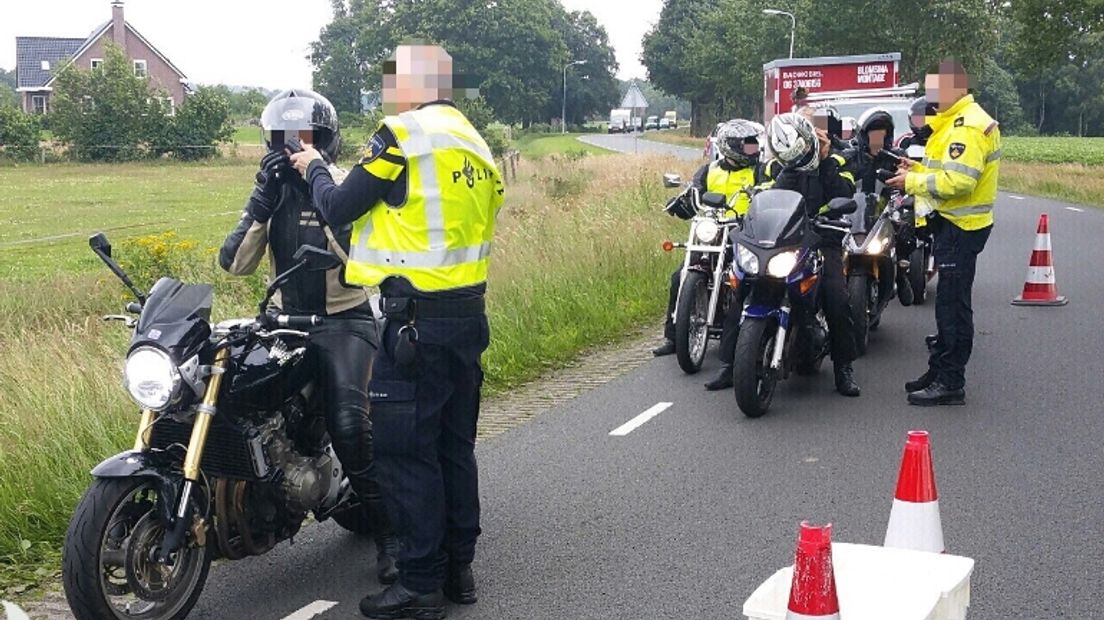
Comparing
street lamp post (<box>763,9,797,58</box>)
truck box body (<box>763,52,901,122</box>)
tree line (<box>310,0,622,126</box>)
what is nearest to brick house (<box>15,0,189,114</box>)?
street lamp post (<box>763,9,797,58</box>)

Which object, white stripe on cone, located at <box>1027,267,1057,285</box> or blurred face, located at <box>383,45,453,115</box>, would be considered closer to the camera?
blurred face, located at <box>383,45,453,115</box>

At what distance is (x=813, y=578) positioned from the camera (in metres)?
3.34

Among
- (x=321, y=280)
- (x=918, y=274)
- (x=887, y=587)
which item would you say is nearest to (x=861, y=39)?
(x=918, y=274)

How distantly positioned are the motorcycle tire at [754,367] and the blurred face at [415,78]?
141 inches

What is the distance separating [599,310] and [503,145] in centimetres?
2308

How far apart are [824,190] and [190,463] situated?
5.65 meters

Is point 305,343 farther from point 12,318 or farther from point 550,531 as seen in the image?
point 12,318

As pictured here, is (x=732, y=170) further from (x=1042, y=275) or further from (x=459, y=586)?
(x=459, y=586)

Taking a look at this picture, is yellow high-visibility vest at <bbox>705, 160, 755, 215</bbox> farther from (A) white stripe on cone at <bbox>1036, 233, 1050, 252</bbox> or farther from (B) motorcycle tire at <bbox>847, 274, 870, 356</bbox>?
(A) white stripe on cone at <bbox>1036, 233, 1050, 252</bbox>

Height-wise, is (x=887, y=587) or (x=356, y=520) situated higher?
(x=887, y=587)

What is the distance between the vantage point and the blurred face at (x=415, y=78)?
15.8 feet

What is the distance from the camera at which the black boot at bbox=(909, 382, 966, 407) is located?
27.6 ft

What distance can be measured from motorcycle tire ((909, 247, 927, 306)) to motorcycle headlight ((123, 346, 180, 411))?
31.5ft

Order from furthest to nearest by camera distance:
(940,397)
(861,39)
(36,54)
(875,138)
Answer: (36,54)
(861,39)
(875,138)
(940,397)
